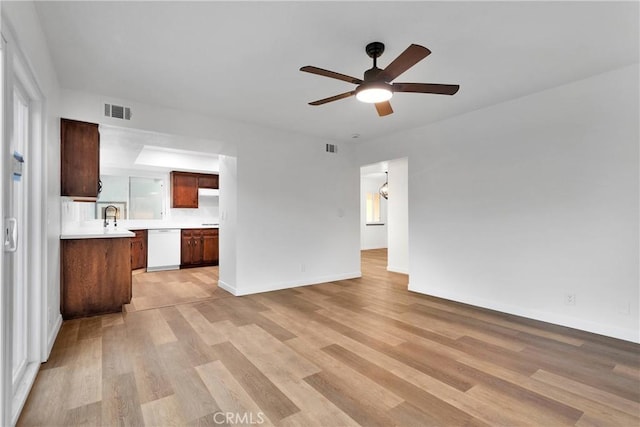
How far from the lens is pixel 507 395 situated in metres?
2.05

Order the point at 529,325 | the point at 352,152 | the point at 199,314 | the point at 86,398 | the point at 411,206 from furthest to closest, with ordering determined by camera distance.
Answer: the point at 352,152
the point at 411,206
the point at 199,314
the point at 529,325
the point at 86,398

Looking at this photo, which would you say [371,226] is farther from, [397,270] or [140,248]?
[140,248]

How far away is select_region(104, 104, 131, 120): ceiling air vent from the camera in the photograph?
360cm

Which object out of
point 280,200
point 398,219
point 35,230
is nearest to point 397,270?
point 398,219

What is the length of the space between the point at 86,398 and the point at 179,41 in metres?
2.57

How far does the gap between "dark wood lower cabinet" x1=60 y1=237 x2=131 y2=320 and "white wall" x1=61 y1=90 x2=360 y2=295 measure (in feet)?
4.53

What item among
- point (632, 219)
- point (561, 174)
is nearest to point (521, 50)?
point (561, 174)

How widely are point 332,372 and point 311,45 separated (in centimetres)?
253

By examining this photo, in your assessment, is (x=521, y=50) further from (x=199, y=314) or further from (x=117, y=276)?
(x=117, y=276)

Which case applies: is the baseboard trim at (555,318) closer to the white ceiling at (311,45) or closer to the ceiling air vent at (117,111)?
the white ceiling at (311,45)

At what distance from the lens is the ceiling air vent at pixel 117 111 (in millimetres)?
3598

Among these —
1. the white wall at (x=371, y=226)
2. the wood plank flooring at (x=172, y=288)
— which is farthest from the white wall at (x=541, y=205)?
the white wall at (x=371, y=226)

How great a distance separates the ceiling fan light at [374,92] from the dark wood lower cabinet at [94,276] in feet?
10.6

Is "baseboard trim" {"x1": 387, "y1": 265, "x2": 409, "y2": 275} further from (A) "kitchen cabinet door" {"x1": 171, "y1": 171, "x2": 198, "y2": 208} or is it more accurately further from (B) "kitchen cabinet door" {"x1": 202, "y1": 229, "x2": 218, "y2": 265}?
(A) "kitchen cabinet door" {"x1": 171, "y1": 171, "x2": 198, "y2": 208}
